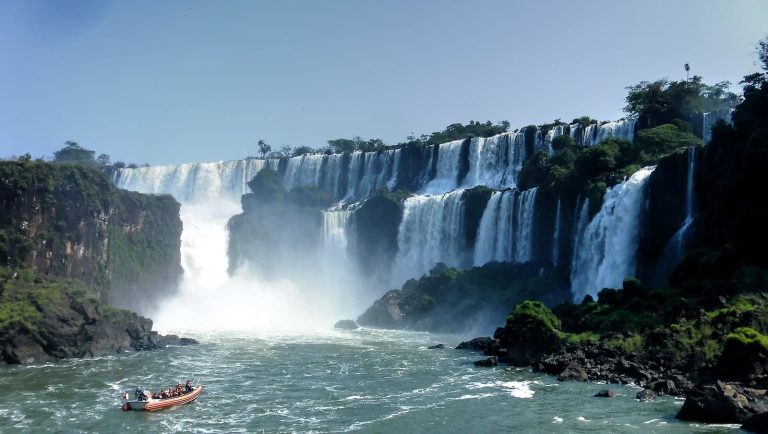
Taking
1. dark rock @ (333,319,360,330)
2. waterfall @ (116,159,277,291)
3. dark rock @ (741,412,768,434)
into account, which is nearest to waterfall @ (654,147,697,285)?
dark rock @ (741,412,768,434)

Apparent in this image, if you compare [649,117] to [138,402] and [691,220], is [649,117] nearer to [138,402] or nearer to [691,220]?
[691,220]

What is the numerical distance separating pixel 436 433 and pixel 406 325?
122ft

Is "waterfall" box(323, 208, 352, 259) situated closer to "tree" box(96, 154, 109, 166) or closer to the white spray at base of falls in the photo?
the white spray at base of falls

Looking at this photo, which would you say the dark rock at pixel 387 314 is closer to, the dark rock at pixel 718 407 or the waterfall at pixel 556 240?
the waterfall at pixel 556 240

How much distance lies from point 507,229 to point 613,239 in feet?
48.5

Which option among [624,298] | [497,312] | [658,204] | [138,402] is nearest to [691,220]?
[658,204]

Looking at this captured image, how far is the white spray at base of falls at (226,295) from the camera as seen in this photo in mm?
71188

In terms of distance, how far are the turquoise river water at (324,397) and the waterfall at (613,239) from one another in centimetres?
1236

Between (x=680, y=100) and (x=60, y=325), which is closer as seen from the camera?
(x=60, y=325)

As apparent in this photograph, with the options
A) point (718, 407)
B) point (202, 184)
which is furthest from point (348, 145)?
point (718, 407)

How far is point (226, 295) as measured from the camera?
7875 cm

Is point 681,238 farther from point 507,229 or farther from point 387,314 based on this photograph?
point 387,314

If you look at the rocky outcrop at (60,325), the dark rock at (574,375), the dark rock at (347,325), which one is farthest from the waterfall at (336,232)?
the dark rock at (574,375)

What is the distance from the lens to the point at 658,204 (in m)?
49.2
